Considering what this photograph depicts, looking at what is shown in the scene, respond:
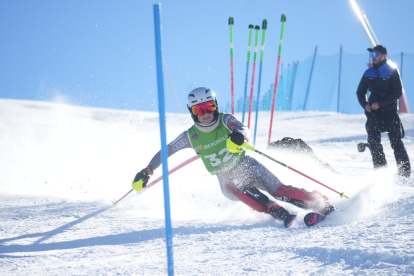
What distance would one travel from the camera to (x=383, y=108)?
4.59m

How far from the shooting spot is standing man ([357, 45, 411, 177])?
14.8 feet

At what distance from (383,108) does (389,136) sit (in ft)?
1.28

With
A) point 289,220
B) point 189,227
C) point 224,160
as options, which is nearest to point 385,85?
point 224,160

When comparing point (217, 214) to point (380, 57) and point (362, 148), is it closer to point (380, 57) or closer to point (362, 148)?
point (362, 148)

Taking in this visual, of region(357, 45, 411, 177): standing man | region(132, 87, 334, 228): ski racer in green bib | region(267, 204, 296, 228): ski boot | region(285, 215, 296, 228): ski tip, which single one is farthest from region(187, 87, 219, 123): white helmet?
region(357, 45, 411, 177): standing man

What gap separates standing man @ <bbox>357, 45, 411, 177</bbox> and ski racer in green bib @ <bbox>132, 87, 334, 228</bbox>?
2.32 metres

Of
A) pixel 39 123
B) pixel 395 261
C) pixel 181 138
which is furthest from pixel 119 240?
pixel 39 123

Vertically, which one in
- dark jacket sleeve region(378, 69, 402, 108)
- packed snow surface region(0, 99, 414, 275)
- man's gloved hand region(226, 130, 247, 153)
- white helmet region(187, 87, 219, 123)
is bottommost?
packed snow surface region(0, 99, 414, 275)

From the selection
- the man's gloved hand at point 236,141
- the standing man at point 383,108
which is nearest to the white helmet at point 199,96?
the man's gloved hand at point 236,141

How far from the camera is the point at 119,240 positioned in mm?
2434

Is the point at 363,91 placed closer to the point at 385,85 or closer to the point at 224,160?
the point at 385,85

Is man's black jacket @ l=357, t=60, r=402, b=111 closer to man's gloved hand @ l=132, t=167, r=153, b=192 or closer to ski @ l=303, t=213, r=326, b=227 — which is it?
ski @ l=303, t=213, r=326, b=227

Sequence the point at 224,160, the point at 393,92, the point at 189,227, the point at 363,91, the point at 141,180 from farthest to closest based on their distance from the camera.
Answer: the point at 363,91 → the point at 393,92 → the point at 224,160 → the point at 141,180 → the point at 189,227

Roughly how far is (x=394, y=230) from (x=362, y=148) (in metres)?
3.06
